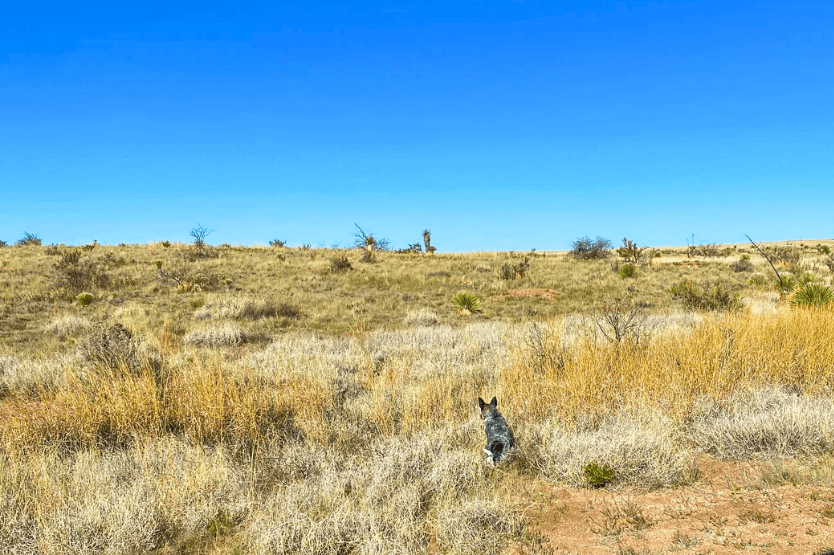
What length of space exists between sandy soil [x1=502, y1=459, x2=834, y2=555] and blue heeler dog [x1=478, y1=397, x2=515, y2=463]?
0.43 metres

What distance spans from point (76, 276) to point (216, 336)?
46.1ft

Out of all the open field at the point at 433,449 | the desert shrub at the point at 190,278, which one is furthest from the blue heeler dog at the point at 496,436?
the desert shrub at the point at 190,278

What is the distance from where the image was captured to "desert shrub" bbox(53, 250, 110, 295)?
777 inches

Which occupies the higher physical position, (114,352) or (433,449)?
(114,352)

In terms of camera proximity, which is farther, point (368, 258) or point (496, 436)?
point (368, 258)

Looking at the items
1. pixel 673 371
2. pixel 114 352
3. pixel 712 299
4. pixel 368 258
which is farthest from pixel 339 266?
pixel 673 371

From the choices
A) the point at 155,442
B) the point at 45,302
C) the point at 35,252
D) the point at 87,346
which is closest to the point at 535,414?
the point at 155,442

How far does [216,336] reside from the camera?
1135 centimetres

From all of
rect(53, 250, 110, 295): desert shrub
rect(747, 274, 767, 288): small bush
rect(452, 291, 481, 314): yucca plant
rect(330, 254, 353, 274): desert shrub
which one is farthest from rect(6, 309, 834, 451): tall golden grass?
rect(330, 254, 353, 274): desert shrub

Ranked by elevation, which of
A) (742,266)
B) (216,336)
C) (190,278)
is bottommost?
(216,336)

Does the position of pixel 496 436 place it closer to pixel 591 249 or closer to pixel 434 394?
pixel 434 394

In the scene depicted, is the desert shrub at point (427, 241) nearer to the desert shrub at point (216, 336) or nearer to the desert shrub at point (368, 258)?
the desert shrub at point (368, 258)

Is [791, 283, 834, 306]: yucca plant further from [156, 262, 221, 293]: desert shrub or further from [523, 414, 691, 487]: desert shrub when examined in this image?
[156, 262, 221, 293]: desert shrub

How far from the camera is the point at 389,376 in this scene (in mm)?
7340
